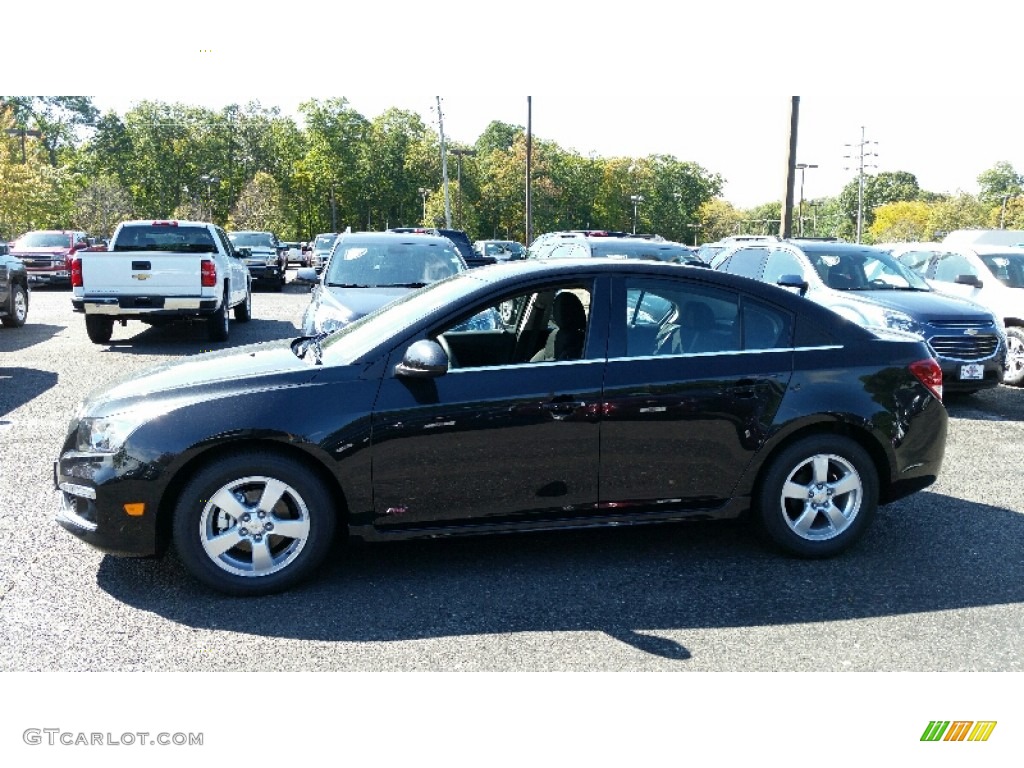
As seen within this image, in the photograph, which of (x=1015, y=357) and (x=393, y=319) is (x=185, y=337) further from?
(x=1015, y=357)

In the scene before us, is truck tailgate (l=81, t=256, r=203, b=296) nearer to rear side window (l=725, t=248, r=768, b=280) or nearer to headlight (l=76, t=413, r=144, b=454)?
rear side window (l=725, t=248, r=768, b=280)

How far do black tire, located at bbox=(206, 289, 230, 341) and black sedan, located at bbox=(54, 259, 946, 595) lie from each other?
8620mm

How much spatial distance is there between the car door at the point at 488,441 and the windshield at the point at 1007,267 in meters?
8.65

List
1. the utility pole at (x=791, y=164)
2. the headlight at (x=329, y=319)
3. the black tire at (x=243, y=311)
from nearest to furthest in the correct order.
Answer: the headlight at (x=329, y=319) < the black tire at (x=243, y=311) < the utility pole at (x=791, y=164)

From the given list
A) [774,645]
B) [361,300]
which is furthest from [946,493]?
[361,300]

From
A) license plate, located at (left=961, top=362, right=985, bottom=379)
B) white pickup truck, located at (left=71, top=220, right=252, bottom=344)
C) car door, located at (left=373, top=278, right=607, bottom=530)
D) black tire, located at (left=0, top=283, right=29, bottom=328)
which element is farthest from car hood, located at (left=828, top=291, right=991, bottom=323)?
black tire, located at (left=0, top=283, right=29, bottom=328)

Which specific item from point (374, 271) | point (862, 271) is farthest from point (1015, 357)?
point (374, 271)

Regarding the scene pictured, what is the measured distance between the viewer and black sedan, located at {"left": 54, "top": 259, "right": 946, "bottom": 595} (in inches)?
161

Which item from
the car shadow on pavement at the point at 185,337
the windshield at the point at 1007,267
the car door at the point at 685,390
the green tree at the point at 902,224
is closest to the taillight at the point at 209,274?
the car shadow on pavement at the point at 185,337

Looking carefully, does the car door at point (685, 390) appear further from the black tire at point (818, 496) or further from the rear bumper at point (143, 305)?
the rear bumper at point (143, 305)

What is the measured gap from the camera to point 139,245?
44.0 feet

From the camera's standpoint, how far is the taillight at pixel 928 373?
190 inches

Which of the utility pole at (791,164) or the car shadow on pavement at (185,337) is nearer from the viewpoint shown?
the car shadow on pavement at (185,337)

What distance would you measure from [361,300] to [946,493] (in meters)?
5.50
